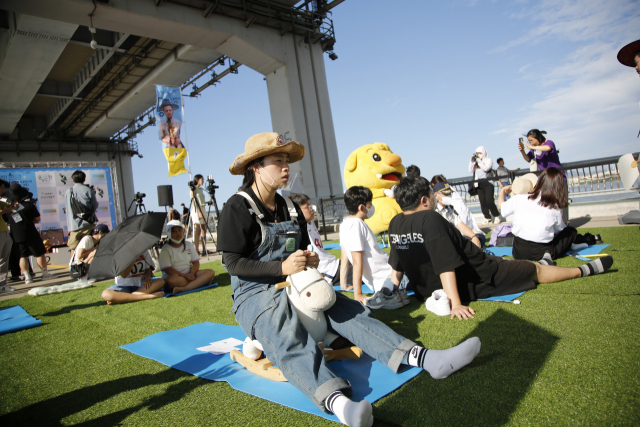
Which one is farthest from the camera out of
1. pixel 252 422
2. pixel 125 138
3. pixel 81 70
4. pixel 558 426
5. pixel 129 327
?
pixel 125 138

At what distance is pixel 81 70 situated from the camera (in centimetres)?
1514

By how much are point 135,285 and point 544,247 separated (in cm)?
513

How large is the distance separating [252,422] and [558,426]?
4.20ft

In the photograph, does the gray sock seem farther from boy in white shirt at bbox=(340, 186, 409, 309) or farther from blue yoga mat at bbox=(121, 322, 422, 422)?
blue yoga mat at bbox=(121, 322, 422, 422)

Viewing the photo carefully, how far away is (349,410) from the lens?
1.51 m

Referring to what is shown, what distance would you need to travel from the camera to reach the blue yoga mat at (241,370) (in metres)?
1.86

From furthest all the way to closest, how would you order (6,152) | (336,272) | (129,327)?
(6,152)
(336,272)
(129,327)

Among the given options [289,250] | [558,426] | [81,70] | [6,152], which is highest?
[81,70]

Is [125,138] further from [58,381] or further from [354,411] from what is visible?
[354,411]

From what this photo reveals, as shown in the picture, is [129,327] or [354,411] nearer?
[354,411]

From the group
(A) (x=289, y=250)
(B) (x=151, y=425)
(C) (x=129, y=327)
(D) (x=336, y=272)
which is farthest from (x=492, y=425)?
(C) (x=129, y=327)

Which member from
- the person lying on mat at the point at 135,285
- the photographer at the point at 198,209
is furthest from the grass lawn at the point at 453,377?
the photographer at the point at 198,209

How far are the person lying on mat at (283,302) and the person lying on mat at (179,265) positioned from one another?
3.05 metres

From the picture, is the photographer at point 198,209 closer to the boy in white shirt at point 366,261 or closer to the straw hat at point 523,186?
the boy in white shirt at point 366,261
